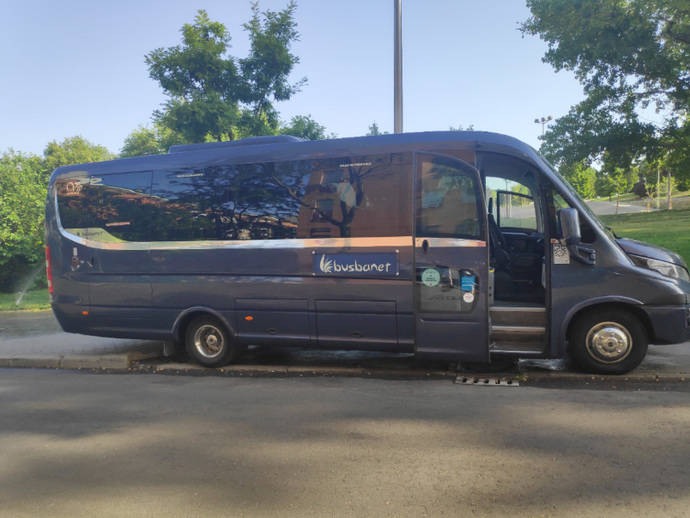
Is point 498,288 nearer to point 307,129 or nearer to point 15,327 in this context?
point 15,327

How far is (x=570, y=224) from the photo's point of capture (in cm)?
632

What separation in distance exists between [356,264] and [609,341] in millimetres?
2917

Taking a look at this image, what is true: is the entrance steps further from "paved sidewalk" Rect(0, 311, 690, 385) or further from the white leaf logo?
the white leaf logo

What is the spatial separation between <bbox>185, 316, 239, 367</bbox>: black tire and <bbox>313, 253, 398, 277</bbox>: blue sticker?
1.67 m

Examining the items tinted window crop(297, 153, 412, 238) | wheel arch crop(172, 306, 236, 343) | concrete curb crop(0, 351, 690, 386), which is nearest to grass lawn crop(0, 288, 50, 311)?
concrete curb crop(0, 351, 690, 386)

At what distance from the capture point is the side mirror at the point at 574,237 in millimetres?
6312

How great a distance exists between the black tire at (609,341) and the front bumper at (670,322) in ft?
0.52

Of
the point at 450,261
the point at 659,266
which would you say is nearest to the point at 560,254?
the point at 659,266

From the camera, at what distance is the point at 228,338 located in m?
7.86

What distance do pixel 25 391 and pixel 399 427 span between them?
469 cm

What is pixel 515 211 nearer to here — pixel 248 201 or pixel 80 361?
pixel 248 201

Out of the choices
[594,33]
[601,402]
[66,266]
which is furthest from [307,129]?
[601,402]

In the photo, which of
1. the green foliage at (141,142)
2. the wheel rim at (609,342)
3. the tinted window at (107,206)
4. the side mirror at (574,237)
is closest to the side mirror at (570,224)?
the side mirror at (574,237)

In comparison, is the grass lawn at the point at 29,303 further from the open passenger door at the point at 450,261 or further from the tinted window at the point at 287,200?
the open passenger door at the point at 450,261
